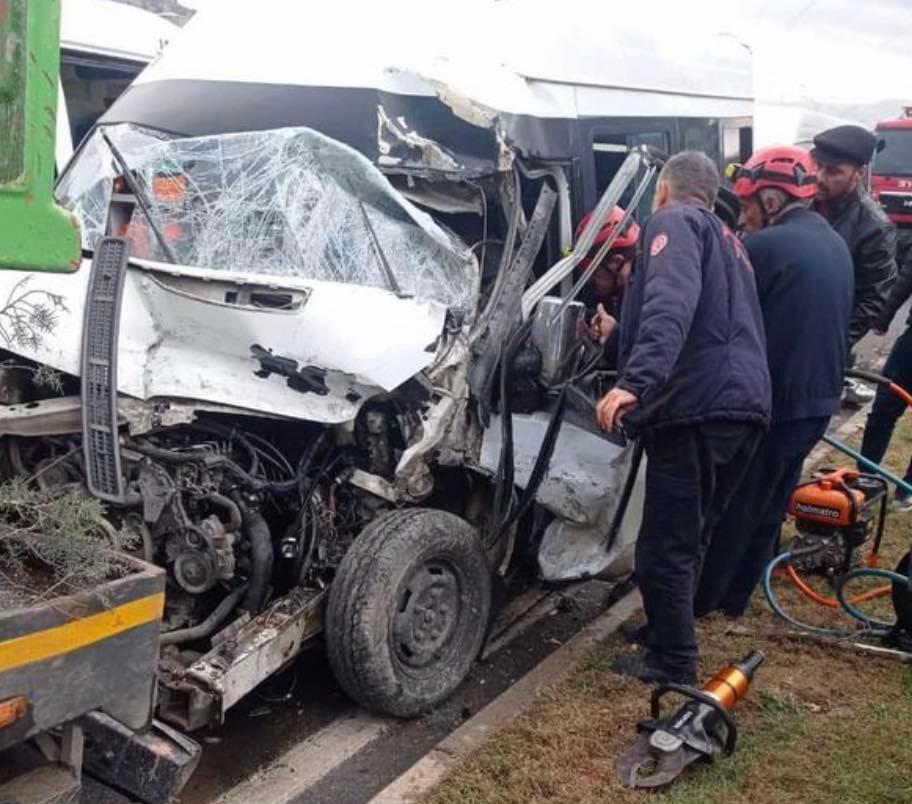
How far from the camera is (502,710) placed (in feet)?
11.8

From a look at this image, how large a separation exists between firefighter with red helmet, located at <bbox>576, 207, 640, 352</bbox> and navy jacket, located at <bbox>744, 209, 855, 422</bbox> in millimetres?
528

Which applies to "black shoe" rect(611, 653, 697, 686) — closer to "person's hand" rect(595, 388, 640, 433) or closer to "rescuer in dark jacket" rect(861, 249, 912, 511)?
"person's hand" rect(595, 388, 640, 433)

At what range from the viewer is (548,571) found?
13.4 feet

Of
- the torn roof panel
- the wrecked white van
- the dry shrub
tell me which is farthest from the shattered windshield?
the dry shrub

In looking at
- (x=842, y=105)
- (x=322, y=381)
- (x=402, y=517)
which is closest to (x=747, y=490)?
(x=402, y=517)

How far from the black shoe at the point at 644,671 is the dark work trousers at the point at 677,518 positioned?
0.02 metres

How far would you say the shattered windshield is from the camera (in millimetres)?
3715

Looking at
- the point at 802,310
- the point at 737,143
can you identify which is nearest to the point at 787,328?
the point at 802,310

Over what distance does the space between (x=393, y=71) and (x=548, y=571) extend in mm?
2076

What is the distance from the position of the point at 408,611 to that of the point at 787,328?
5.83 ft

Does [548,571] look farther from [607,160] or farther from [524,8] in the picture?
[524,8]

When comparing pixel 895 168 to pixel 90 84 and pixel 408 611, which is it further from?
pixel 408 611

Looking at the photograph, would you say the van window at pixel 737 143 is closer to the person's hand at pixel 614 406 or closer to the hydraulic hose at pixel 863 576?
the hydraulic hose at pixel 863 576

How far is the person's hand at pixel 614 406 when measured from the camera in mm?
3084
